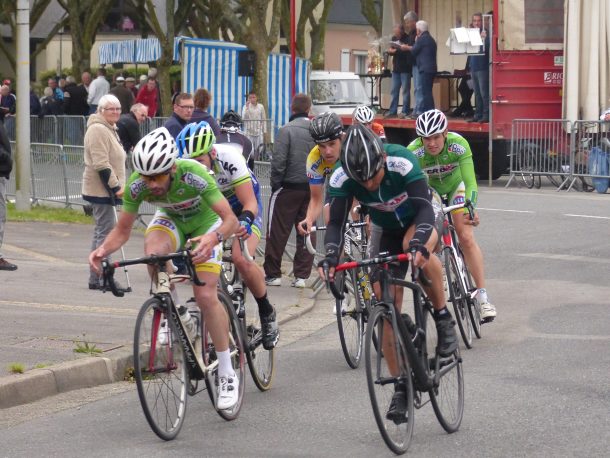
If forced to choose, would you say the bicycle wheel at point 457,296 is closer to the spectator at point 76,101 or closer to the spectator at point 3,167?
the spectator at point 3,167

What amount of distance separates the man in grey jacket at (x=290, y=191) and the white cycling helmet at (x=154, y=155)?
645 cm

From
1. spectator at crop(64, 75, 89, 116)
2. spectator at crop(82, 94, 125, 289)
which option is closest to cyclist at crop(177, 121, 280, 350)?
spectator at crop(82, 94, 125, 289)

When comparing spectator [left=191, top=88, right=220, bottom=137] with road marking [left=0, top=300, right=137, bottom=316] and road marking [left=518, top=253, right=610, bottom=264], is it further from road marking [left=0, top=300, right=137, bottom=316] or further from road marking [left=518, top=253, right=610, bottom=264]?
road marking [left=518, top=253, right=610, bottom=264]

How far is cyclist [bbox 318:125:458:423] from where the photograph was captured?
7.21 metres

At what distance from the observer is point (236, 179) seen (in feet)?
29.5

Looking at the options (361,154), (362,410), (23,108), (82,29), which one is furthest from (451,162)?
(82,29)

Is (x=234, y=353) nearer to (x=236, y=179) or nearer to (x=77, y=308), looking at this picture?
(x=236, y=179)

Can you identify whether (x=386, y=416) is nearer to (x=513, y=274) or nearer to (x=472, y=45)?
(x=513, y=274)

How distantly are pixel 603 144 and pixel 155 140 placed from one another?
1652cm

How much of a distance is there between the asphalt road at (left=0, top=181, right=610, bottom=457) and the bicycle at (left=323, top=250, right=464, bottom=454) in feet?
0.60

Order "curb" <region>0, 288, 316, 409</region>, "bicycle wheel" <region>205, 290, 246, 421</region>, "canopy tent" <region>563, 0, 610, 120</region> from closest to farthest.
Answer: "bicycle wheel" <region>205, 290, 246, 421</region>, "curb" <region>0, 288, 316, 409</region>, "canopy tent" <region>563, 0, 610, 120</region>

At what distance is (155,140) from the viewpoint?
7500 mm

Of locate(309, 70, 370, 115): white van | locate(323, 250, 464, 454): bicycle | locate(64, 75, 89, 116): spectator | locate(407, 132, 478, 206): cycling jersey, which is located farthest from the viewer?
locate(309, 70, 370, 115): white van

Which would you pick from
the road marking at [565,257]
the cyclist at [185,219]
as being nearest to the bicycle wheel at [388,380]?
the cyclist at [185,219]
